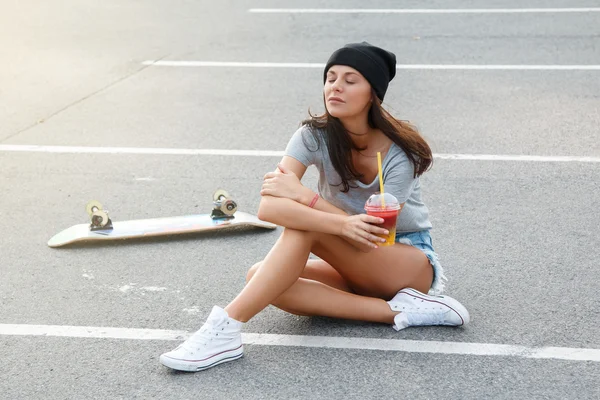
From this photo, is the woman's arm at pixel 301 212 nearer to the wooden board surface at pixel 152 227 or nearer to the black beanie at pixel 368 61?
the black beanie at pixel 368 61

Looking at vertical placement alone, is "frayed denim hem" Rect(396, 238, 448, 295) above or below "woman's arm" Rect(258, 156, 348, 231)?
below

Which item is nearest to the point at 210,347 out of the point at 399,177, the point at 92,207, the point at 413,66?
the point at 399,177

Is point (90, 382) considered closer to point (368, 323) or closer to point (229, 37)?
point (368, 323)

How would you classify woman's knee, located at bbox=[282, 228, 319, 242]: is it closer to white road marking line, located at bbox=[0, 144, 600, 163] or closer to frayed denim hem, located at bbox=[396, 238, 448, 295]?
frayed denim hem, located at bbox=[396, 238, 448, 295]

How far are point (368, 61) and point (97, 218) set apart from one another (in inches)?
87.0

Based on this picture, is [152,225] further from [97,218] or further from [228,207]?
[228,207]

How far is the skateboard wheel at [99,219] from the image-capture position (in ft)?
18.1

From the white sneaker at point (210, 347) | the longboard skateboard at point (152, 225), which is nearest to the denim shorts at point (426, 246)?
the white sneaker at point (210, 347)

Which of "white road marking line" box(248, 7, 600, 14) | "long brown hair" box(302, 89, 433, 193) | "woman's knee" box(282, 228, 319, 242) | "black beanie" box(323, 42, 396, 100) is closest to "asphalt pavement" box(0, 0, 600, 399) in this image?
"white road marking line" box(248, 7, 600, 14)

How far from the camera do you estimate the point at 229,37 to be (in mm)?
11023

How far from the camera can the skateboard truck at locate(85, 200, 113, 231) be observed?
551 cm

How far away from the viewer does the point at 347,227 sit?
395 cm

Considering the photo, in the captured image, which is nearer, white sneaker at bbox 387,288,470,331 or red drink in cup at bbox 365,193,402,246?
red drink in cup at bbox 365,193,402,246

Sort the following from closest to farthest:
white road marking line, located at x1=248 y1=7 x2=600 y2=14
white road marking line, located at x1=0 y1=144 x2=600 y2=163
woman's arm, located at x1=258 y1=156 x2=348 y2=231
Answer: woman's arm, located at x1=258 y1=156 x2=348 y2=231
white road marking line, located at x1=0 y1=144 x2=600 y2=163
white road marking line, located at x1=248 y1=7 x2=600 y2=14
